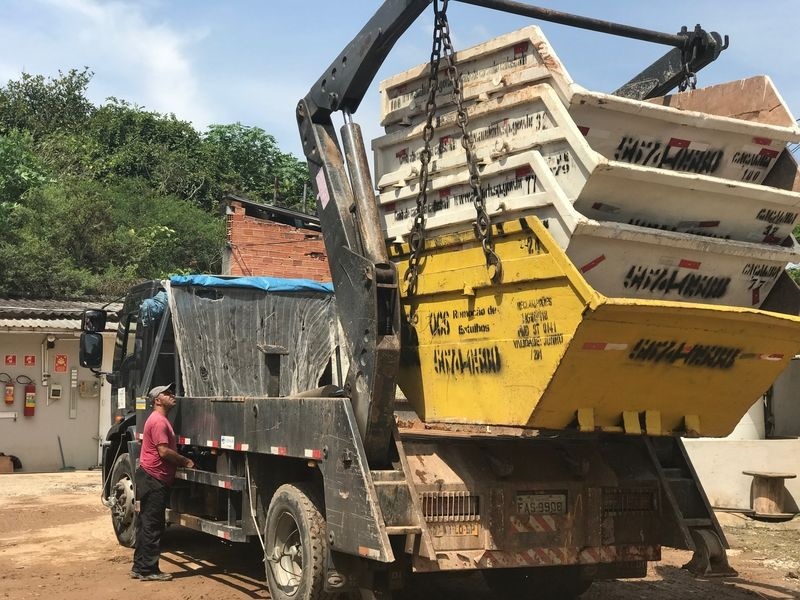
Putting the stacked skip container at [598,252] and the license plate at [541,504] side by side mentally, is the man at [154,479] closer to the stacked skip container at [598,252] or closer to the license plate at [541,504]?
the stacked skip container at [598,252]

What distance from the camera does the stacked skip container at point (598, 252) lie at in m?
5.15

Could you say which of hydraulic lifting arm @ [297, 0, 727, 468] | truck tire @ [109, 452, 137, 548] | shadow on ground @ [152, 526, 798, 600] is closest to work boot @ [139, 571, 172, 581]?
shadow on ground @ [152, 526, 798, 600]

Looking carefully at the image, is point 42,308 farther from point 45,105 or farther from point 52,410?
point 45,105

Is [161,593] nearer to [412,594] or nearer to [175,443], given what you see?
[175,443]

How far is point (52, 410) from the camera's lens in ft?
60.7

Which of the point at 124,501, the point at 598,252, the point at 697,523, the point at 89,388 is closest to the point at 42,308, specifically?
the point at 89,388

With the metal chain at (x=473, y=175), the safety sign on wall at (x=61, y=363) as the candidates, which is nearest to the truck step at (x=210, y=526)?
the metal chain at (x=473, y=175)

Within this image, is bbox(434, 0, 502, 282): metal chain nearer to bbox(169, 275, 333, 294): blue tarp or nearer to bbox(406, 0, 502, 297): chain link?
bbox(406, 0, 502, 297): chain link

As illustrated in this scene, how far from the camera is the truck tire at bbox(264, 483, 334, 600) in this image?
598 cm

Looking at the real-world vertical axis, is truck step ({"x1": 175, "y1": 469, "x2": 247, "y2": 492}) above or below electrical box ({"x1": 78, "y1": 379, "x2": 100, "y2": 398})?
below

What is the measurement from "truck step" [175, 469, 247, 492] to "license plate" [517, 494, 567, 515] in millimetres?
2326

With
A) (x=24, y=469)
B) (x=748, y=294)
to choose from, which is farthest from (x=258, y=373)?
(x=24, y=469)

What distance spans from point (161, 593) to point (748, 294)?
16.3 ft

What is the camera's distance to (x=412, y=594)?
755cm
